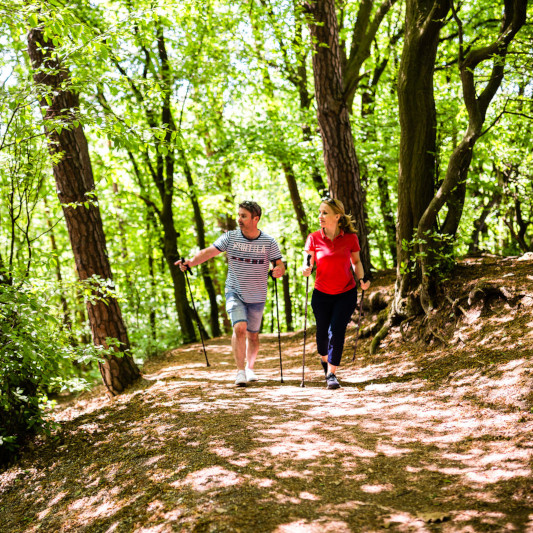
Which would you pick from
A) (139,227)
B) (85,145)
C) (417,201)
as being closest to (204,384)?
(417,201)

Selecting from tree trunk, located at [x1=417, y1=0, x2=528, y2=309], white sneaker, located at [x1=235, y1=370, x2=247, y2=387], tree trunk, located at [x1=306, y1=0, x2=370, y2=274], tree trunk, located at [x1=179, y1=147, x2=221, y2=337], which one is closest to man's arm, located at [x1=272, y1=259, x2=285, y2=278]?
white sneaker, located at [x1=235, y1=370, x2=247, y2=387]

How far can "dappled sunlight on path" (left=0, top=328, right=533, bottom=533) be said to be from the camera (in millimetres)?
3018

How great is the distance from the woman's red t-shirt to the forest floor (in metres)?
1.28

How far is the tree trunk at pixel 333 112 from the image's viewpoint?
31.8 ft

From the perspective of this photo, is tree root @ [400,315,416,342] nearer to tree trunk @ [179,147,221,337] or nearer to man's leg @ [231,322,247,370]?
man's leg @ [231,322,247,370]

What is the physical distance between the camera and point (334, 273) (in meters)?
6.02

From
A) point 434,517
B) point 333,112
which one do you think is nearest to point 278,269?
point 434,517

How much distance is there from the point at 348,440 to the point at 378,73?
47.2ft

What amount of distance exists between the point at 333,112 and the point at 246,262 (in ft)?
15.8

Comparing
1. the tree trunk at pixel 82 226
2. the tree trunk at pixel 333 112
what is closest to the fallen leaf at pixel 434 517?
the tree trunk at pixel 82 226

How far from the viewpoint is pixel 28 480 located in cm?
513

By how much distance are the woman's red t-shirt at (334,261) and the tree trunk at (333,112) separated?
382cm

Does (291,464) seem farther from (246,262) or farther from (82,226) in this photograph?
(82,226)

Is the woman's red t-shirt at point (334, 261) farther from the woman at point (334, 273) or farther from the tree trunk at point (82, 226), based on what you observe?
the tree trunk at point (82, 226)
